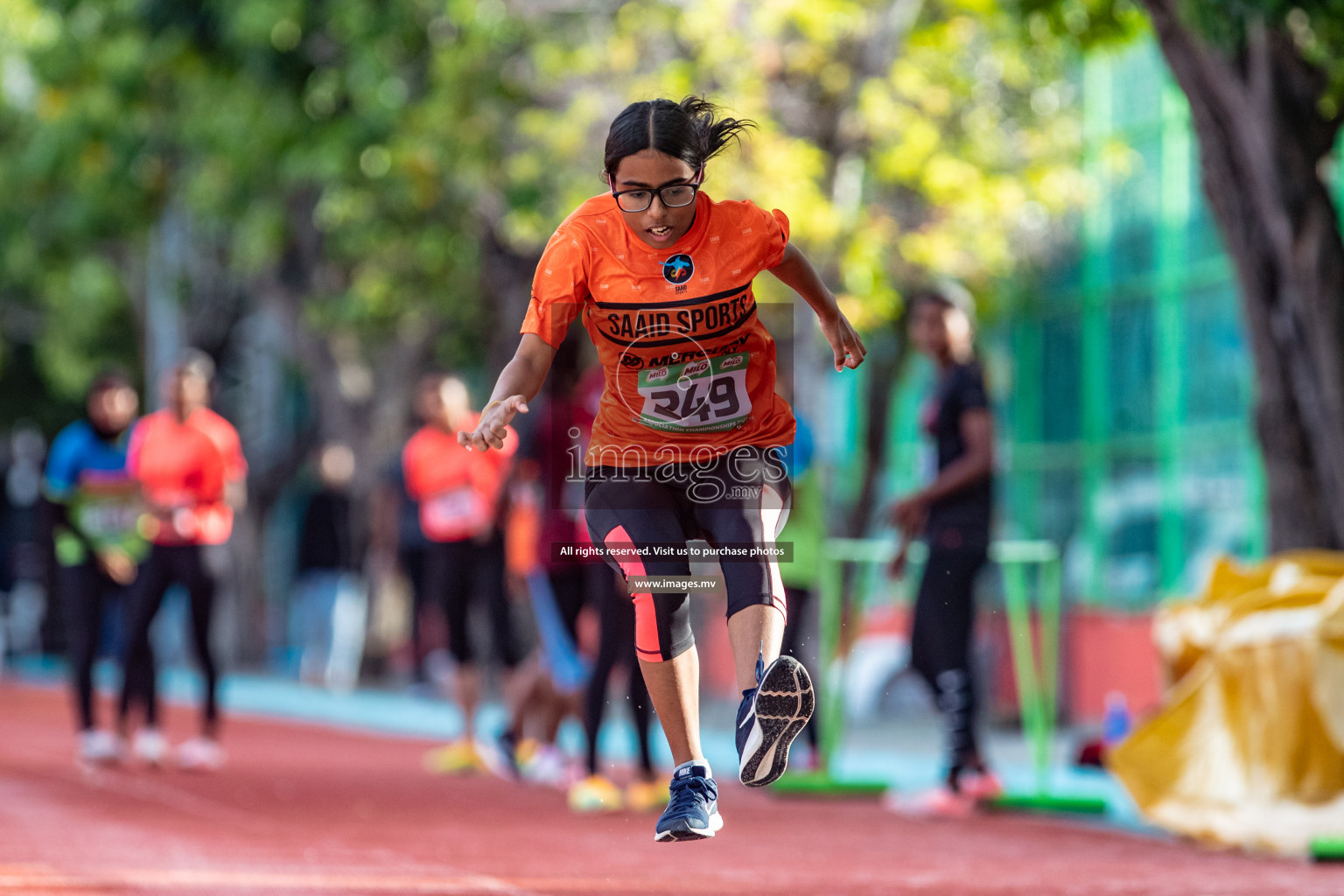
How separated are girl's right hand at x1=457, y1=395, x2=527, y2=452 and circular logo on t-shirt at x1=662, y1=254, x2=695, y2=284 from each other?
1.47ft

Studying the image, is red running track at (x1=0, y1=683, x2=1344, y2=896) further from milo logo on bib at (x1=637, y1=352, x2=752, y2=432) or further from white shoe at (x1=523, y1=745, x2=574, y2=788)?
milo logo on bib at (x1=637, y1=352, x2=752, y2=432)

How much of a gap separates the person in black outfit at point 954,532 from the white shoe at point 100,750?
5.09 metres

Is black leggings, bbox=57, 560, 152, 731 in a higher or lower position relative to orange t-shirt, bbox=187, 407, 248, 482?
lower

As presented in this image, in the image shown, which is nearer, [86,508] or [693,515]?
[693,515]

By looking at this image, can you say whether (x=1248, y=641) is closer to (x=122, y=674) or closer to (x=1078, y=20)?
(x=1078, y=20)

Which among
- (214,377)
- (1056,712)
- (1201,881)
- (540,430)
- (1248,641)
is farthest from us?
(214,377)

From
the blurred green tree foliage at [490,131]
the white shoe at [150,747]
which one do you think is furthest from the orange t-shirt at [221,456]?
the blurred green tree foliage at [490,131]

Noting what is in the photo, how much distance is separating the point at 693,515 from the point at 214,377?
2539 cm

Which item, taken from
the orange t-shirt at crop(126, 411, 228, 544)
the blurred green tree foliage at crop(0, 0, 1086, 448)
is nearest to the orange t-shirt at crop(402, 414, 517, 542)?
the orange t-shirt at crop(126, 411, 228, 544)

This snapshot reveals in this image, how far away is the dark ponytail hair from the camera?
4.29m

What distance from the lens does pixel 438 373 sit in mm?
12320

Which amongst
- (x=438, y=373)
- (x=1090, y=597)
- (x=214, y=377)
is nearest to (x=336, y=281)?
(x=214, y=377)

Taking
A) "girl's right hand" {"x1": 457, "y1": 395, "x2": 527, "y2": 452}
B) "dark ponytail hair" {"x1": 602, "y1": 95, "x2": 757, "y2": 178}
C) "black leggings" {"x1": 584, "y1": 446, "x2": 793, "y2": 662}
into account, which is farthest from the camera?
"black leggings" {"x1": 584, "y1": 446, "x2": 793, "y2": 662}

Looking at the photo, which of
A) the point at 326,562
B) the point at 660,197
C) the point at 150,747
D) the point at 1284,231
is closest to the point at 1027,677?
the point at 1284,231
